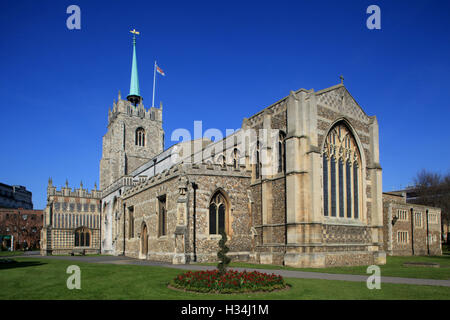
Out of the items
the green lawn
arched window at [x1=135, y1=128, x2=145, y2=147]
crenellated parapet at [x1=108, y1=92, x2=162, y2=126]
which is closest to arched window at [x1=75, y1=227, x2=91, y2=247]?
arched window at [x1=135, y1=128, x2=145, y2=147]

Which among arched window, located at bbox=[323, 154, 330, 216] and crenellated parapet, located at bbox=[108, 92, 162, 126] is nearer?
arched window, located at bbox=[323, 154, 330, 216]

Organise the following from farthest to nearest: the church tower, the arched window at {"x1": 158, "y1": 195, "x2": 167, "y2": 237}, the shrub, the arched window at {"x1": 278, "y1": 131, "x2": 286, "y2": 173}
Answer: the church tower
the arched window at {"x1": 158, "y1": 195, "x2": 167, "y2": 237}
the arched window at {"x1": 278, "y1": 131, "x2": 286, "y2": 173}
the shrub

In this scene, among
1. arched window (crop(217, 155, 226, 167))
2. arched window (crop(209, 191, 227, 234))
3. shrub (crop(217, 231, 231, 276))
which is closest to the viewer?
shrub (crop(217, 231, 231, 276))

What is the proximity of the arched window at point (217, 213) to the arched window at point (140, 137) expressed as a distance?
45.1 m

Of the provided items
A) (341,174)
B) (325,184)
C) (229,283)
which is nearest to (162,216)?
(325,184)

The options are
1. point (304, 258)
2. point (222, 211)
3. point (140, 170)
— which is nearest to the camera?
point (304, 258)

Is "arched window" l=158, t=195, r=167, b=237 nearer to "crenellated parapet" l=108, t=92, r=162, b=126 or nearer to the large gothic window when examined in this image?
the large gothic window

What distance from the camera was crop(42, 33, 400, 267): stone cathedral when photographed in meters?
24.4

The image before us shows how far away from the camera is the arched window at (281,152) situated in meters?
26.6

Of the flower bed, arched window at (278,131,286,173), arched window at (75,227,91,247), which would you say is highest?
arched window at (278,131,286,173)
